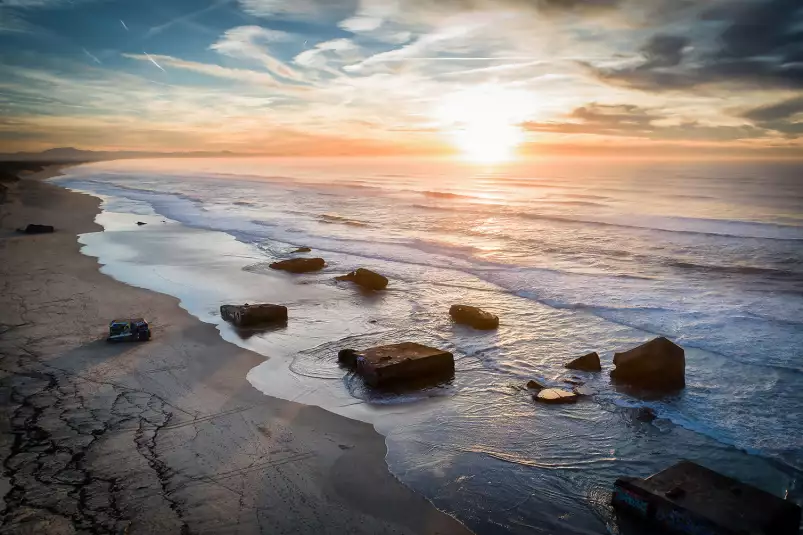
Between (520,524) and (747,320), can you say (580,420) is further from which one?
(747,320)

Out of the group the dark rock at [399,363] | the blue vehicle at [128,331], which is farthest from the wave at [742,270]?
the blue vehicle at [128,331]

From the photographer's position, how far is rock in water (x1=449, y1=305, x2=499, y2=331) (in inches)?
661

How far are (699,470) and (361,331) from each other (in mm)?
9984

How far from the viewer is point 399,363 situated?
12250 mm

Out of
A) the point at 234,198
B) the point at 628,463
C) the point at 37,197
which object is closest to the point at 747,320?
the point at 628,463

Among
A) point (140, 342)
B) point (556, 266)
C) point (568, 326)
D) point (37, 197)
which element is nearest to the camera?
point (140, 342)

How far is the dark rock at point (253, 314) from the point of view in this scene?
16234 mm

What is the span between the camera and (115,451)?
893 cm

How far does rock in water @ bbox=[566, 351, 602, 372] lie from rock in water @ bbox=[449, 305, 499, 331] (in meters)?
3.51

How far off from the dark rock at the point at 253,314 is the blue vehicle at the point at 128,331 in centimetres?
253

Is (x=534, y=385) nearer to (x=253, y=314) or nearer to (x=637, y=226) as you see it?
(x=253, y=314)

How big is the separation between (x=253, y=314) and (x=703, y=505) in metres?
12.5

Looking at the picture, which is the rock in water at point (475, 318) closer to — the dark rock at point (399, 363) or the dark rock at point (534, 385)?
the dark rock at point (399, 363)

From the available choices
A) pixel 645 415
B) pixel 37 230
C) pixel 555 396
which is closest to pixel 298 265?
pixel 555 396
